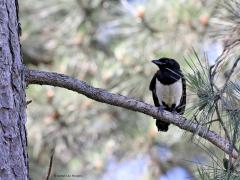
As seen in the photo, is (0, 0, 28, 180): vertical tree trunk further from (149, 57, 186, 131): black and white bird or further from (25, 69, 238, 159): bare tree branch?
(149, 57, 186, 131): black and white bird

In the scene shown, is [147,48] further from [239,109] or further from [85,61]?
[239,109]

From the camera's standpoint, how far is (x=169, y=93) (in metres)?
4.13

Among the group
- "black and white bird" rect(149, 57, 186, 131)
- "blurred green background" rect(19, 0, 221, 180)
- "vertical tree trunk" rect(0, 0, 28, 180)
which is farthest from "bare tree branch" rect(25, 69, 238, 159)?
"blurred green background" rect(19, 0, 221, 180)

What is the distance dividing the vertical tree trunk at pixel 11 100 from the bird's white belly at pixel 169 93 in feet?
6.34

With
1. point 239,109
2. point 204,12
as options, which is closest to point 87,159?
point 204,12

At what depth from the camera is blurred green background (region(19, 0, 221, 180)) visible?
18.7ft

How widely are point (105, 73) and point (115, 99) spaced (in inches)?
141

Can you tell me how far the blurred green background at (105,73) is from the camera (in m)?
5.70

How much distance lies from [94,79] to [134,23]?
0.55 m

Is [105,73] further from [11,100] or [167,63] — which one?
[11,100]

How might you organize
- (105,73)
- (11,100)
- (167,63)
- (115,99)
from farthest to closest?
(105,73)
(167,63)
(115,99)
(11,100)

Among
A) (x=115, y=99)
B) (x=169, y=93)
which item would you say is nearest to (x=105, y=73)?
(x=169, y=93)

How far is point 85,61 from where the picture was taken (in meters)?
6.31

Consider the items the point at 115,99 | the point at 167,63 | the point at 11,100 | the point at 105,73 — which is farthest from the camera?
the point at 105,73
